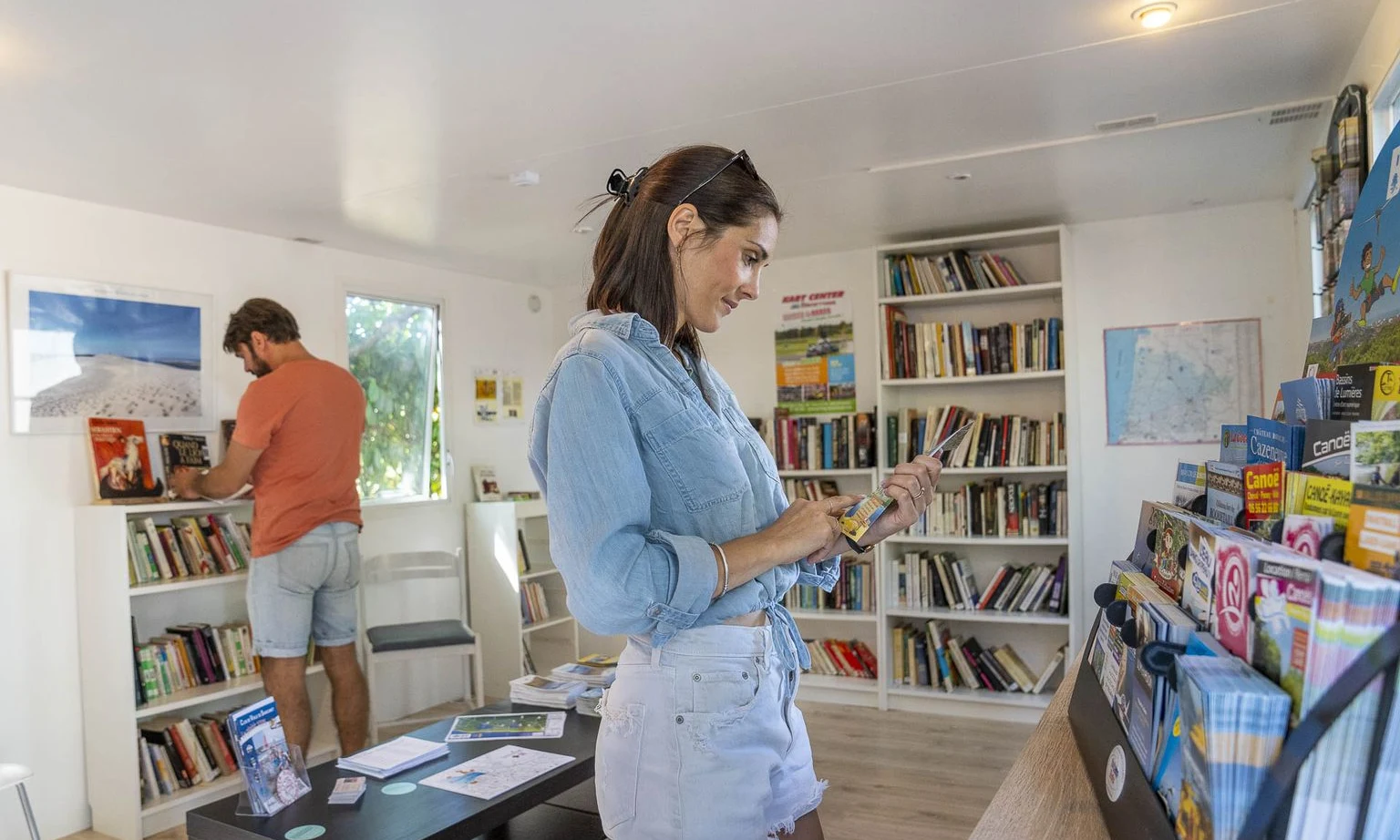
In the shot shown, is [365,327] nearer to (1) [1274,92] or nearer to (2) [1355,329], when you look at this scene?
(1) [1274,92]

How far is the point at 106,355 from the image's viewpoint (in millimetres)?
3604

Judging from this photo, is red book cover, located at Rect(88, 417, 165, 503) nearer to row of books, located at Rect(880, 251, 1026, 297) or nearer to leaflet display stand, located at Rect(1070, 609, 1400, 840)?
row of books, located at Rect(880, 251, 1026, 297)

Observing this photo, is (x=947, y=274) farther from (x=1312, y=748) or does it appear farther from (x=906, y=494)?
(x=1312, y=748)

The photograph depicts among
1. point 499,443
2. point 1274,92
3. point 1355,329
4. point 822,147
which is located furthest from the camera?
point 499,443

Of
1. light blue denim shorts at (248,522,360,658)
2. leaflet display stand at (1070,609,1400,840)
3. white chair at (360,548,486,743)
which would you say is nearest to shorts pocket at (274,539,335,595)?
light blue denim shorts at (248,522,360,658)

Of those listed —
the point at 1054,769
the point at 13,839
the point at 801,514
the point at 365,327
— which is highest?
the point at 365,327

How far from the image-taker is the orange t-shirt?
3461 millimetres

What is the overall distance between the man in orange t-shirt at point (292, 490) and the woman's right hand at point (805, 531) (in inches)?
110

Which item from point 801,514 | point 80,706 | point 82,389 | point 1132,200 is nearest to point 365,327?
point 82,389

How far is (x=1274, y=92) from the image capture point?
279 cm

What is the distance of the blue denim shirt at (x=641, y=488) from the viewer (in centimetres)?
103

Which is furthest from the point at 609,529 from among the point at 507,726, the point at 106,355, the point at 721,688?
the point at 106,355

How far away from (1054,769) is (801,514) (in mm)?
466

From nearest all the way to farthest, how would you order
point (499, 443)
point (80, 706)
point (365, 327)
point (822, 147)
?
point (822, 147) → point (80, 706) → point (365, 327) → point (499, 443)
